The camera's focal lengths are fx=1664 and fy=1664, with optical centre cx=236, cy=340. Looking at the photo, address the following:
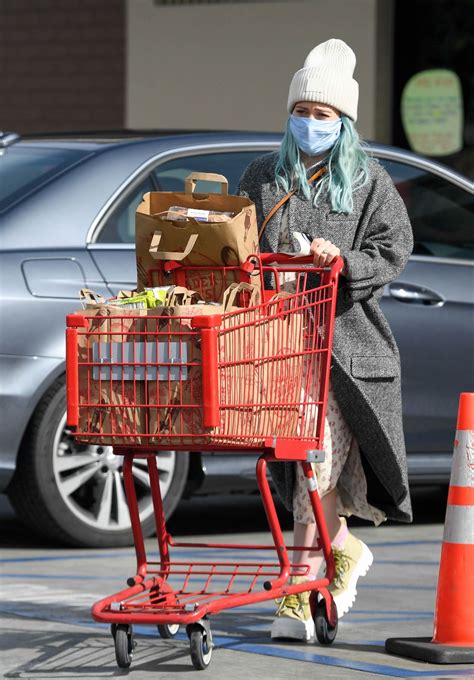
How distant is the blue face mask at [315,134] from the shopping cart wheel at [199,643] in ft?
5.12

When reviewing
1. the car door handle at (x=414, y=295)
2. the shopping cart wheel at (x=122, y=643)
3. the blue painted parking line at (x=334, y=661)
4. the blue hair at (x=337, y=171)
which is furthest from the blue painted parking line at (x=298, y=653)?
the car door handle at (x=414, y=295)

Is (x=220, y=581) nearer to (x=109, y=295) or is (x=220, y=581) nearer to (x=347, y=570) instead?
(x=347, y=570)

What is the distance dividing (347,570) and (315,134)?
1417 millimetres

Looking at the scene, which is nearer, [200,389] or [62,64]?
[200,389]

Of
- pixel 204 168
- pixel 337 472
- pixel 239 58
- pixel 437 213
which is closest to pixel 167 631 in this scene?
pixel 337 472

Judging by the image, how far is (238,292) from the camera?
15.8 ft

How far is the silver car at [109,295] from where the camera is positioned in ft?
22.2

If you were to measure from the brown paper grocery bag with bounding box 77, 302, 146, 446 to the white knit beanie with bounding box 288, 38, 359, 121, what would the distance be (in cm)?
110

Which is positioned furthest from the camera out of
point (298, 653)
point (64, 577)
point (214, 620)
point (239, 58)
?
point (239, 58)

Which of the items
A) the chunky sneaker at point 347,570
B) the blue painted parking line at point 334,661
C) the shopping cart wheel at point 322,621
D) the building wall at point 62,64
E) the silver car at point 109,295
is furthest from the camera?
the building wall at point 62,64

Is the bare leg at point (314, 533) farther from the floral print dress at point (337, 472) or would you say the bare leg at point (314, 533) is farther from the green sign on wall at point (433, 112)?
the green sign on wall at point (433, 112)

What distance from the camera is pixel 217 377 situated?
4.51 m

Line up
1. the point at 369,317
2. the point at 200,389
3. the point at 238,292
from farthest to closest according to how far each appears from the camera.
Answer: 1. the point at 369,317
2. the point at 238,292
3. the point at 200,389

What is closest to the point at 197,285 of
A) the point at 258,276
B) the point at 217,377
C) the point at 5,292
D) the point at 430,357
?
the point at 258,276
